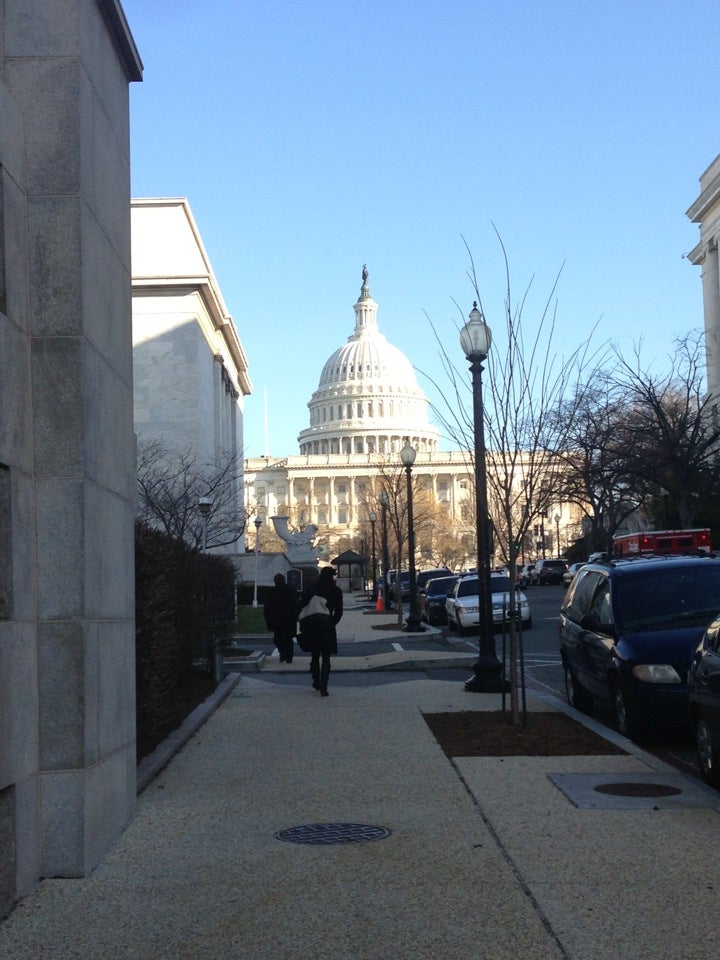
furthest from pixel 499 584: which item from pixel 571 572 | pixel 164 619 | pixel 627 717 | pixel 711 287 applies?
pixel 711 287

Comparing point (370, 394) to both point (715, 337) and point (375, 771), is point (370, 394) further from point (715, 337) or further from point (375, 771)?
point (375, 771)

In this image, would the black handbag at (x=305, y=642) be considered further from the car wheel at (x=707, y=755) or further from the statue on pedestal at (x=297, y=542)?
the statue on pedestal at (x=297, y=542)

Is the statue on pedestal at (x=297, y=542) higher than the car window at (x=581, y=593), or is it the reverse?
the statue on pedestal at (x=297, y=542)

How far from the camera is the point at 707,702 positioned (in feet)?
32.6

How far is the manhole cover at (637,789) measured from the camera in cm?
948

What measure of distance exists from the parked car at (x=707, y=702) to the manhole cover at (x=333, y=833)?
2.87m

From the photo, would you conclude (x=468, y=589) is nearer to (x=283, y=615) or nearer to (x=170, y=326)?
(x=283, y=615)

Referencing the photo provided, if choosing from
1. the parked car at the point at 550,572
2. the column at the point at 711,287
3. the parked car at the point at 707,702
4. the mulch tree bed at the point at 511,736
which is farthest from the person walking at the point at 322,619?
the column at the point at 711,287

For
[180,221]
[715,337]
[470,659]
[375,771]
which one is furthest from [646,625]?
[715,337]

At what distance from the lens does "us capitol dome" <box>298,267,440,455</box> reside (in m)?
172

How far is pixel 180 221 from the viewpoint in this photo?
2462 inches

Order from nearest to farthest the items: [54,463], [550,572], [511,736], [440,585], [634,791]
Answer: [54,463]
[634,791]
[511,736]
[440,585]
[550,572]

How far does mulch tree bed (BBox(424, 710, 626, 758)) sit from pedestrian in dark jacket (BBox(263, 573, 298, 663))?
29.7 feet

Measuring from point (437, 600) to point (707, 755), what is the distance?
100ft
